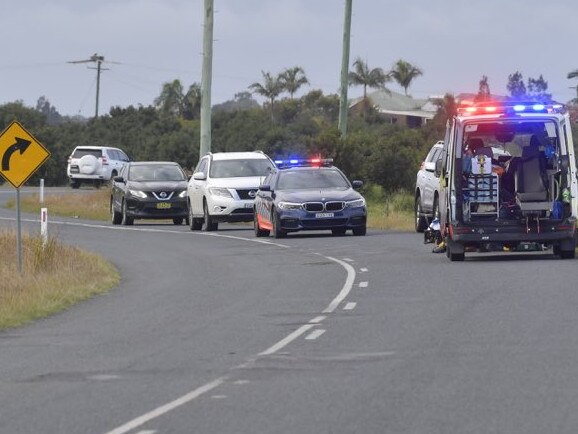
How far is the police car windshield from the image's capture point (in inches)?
1407

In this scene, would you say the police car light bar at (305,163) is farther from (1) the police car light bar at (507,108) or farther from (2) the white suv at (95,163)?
(2) the white suv at (95,163)

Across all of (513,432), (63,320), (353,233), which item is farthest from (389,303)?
(353,233)

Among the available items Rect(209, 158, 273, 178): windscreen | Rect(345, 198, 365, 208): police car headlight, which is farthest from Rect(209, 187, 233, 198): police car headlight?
Rect(345, 198, 365, 208): police car headlight

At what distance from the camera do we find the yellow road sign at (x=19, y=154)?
24.7 meters

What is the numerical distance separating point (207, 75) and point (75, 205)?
8377 mm

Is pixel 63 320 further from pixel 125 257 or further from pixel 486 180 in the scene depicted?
pixel 125 257

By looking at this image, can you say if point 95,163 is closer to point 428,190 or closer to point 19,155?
point 428,190

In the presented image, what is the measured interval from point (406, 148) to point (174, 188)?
602 inches

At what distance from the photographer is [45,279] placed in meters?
24.0

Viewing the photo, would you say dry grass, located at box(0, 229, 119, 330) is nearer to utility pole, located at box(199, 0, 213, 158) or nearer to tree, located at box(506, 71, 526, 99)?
utility pole, located at box(199, 0, 213, 158)

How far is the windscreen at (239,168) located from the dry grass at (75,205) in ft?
36.5

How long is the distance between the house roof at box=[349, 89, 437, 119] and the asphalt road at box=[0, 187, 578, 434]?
391 ft

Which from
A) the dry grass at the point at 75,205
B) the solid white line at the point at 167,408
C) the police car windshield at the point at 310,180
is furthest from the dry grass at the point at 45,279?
the dry grass at the point at 75,205

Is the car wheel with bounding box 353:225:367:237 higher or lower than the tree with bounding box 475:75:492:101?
lower
